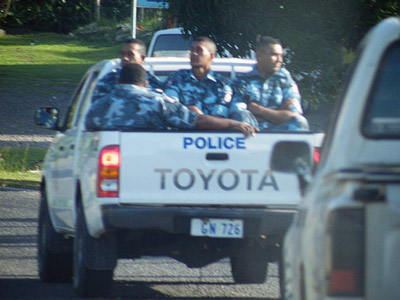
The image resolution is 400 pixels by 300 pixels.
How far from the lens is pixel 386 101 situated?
3.81m

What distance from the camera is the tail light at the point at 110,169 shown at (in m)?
6.56

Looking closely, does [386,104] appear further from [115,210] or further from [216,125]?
[216,125]

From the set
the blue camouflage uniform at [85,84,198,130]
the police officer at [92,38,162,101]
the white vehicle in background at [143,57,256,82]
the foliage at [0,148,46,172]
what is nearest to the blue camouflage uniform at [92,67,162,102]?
the police officer at [92,38,162,101]

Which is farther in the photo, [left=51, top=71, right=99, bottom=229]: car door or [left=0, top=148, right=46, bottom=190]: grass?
[left=0, top=148, right=46, bottom=190]: grass

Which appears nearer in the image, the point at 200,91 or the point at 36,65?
the point at 200,91

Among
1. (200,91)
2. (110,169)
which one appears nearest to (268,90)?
(200,91)

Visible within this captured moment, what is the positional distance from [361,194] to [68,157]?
15.1ft

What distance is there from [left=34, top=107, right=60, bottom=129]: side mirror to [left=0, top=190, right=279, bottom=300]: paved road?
1241mm

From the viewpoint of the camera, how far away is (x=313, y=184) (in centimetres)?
402

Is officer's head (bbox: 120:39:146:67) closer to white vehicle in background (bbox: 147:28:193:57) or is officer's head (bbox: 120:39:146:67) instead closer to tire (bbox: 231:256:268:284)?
tire (bbox: 231:256:268:284)

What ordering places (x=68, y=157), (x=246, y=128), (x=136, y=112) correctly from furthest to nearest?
(x=68, y=157), (x=136, y=112), (x=246, y=128)

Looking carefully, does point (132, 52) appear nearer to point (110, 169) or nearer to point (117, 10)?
point (110, 169)

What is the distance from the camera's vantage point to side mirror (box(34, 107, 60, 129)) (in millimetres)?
8219

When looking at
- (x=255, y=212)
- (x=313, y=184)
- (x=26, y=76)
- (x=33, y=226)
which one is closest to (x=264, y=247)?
(x=255, y=212)
